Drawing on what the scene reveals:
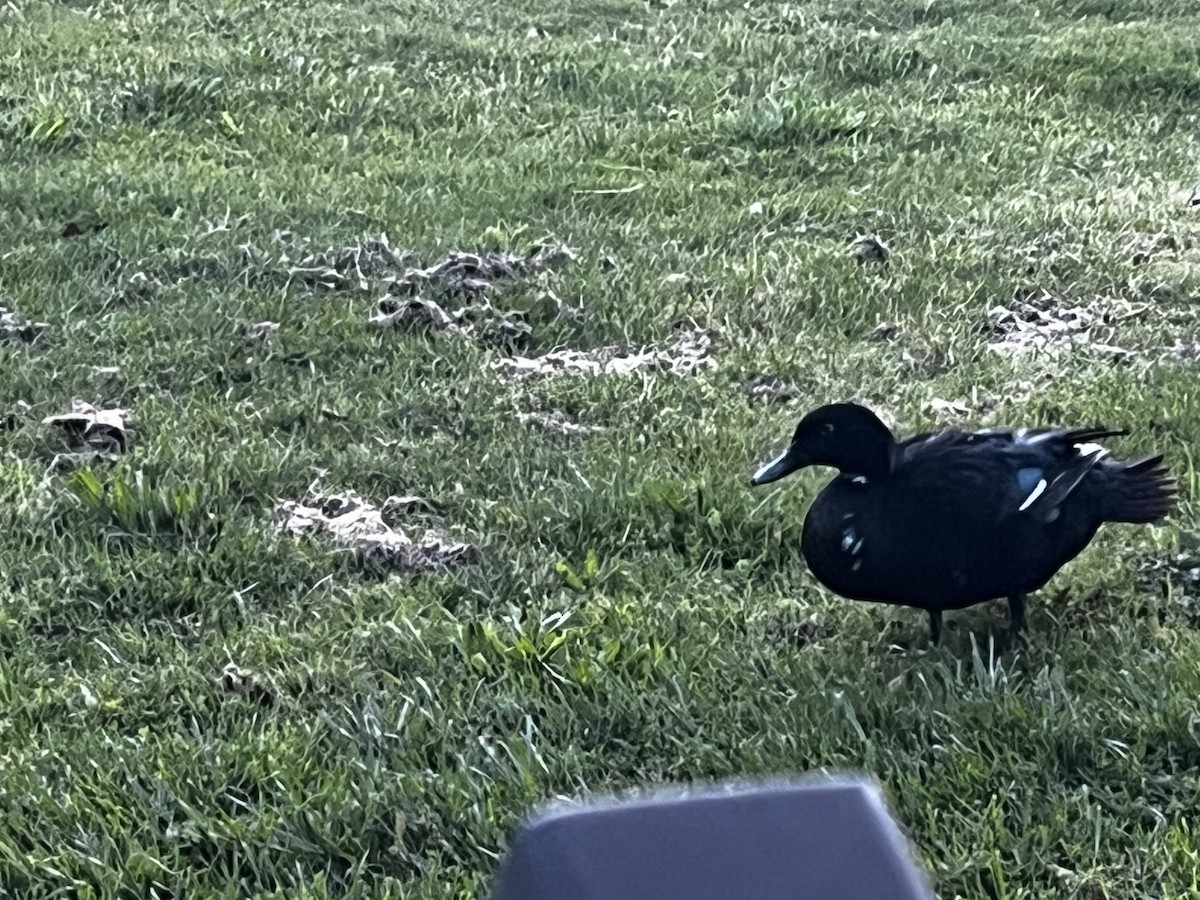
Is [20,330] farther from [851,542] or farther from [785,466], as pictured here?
[851,542]

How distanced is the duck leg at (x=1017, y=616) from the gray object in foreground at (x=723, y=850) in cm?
222

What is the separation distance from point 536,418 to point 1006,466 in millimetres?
1756

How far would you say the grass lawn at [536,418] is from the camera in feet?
8.96

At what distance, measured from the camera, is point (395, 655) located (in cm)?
320

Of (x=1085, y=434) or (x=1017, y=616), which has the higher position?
(x=1085, y=434)

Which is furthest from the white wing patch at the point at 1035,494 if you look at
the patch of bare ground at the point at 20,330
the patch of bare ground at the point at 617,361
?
the patch of bare ground at the point at 20,330

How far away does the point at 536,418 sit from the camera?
440 cm

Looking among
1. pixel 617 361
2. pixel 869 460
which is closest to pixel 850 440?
pixel 869 460

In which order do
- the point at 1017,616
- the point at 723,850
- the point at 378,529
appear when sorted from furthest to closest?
the point at 378,529 → the point at 1017,616 → the point at 723,850

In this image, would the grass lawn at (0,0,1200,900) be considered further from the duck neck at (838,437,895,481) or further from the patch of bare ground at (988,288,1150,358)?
the duck neck at (838,437,895,481)

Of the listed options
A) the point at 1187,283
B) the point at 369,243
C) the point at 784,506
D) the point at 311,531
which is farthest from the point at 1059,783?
the point at 369,243

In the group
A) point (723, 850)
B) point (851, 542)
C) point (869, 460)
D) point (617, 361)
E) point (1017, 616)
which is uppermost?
point (723, 850)

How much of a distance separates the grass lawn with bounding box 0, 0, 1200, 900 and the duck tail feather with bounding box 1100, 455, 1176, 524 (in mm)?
287

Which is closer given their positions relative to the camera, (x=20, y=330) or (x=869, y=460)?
(x=869, y=460)
